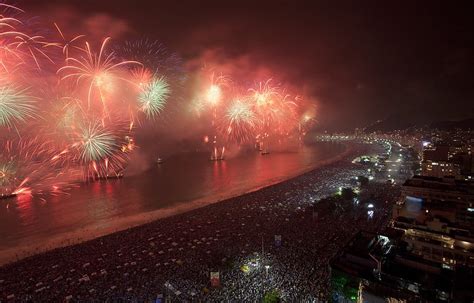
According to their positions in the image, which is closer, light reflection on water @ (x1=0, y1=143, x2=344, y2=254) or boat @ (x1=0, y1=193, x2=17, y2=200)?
light reflection on water @ (x1=0, y1=143, x2=344, y2=254)

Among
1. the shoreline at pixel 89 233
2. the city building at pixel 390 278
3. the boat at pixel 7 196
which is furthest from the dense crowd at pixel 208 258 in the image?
the boat at pixel 7 196

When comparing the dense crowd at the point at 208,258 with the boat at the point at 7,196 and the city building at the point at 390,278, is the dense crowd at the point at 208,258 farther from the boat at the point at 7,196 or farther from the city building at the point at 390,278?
the boat at the point at 7,196

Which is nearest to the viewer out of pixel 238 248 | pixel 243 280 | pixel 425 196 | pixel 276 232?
pixel 243 280

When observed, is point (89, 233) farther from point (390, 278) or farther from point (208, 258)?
point (390, 278)

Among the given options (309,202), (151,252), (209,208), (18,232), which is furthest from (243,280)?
(18,232)

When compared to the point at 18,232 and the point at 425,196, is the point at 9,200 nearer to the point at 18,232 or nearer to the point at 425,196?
the point at 18,232

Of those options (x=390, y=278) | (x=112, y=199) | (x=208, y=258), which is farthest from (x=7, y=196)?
(x=390, y=278)

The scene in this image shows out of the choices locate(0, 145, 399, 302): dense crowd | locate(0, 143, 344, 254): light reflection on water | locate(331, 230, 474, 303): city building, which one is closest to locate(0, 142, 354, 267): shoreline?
locate(0, 143, 344, 254): light reflection on water

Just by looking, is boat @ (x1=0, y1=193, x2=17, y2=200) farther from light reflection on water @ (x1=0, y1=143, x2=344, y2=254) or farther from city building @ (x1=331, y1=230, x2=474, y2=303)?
city building @ (x1=331, y1=230, x2=474, y2=303)
